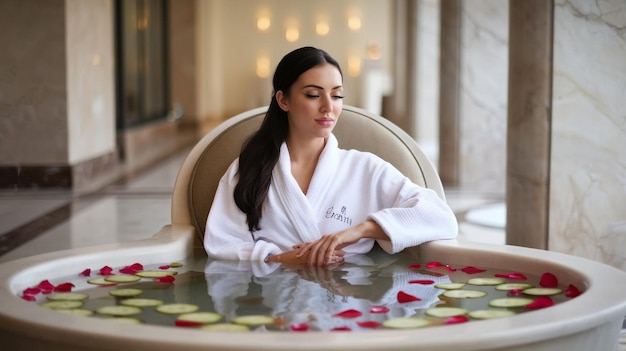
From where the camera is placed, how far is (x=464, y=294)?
2447 millimetres

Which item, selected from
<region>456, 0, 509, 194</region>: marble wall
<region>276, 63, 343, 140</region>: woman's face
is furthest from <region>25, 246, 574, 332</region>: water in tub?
<region>456, 0, 509, 194</region>: marble wall

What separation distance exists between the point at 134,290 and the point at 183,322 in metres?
0.44

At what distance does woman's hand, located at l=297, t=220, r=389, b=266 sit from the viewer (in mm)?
2801

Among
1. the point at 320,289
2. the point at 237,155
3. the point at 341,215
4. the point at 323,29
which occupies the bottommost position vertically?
the point at 320,289

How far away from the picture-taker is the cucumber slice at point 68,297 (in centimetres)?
240

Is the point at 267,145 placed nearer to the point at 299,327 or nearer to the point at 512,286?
the point at 512,286

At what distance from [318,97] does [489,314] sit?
1.03 meters

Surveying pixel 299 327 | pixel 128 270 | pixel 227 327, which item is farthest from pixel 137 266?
pixel 299 327

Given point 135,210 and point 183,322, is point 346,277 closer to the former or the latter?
point 183,322

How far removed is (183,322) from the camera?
2113 millimetres

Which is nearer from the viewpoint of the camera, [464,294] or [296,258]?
[464,294]

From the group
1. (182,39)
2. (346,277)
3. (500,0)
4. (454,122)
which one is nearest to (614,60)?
(346,277)

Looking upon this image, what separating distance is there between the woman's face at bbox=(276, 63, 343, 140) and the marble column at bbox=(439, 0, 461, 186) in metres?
6.15

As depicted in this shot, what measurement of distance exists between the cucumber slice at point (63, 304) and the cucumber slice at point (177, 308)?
203mm
